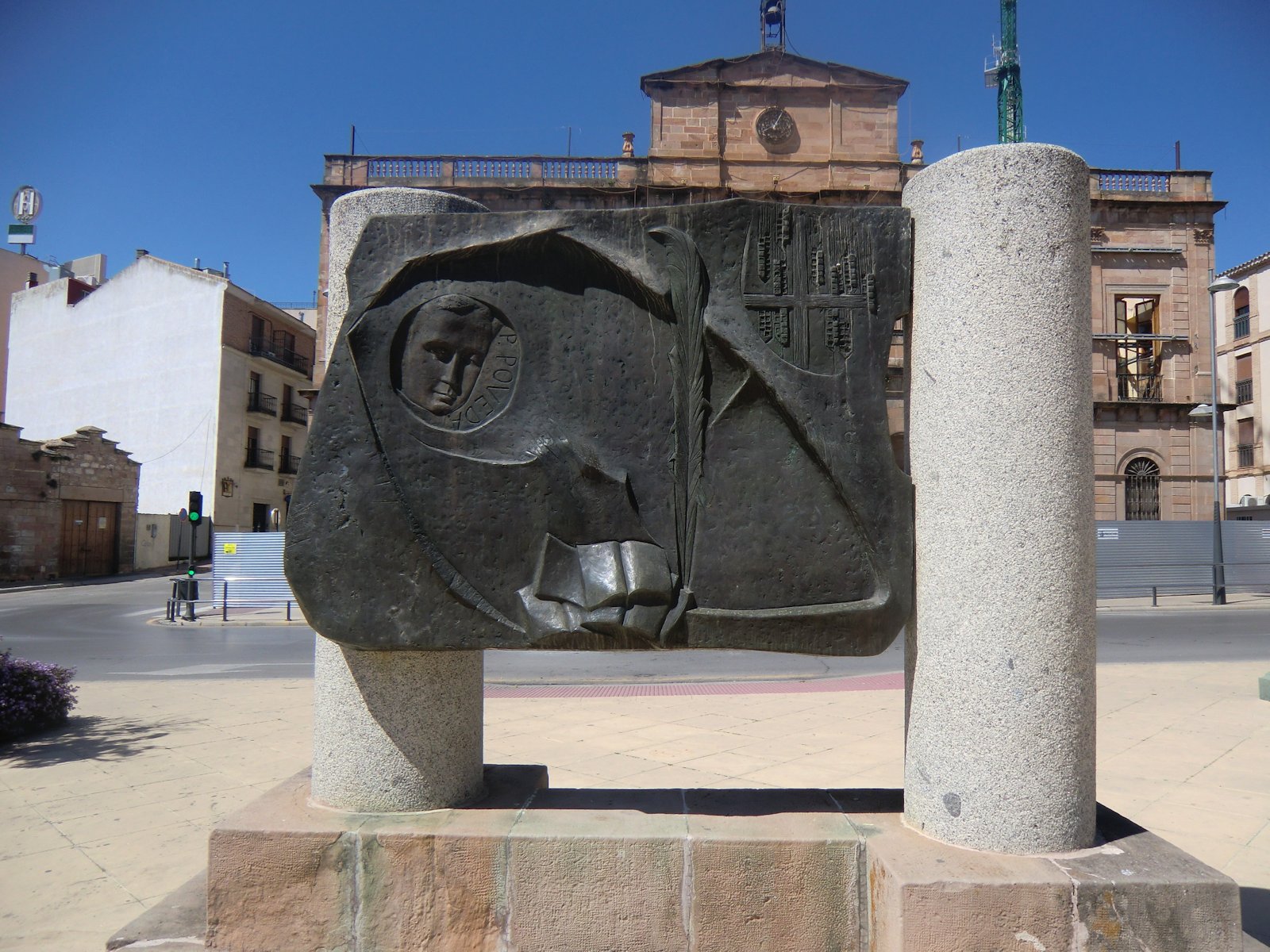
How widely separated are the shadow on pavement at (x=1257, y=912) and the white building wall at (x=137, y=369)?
32.5m

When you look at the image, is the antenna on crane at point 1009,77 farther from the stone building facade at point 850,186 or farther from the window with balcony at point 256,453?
the window with balcony at point 256,453

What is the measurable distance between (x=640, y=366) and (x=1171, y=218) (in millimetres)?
28967

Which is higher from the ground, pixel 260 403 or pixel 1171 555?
pixel 260 403

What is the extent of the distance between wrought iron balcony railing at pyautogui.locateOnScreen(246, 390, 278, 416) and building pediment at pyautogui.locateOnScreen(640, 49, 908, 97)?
61.4ft

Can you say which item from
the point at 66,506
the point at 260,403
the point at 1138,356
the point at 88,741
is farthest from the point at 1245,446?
the point at 66,506

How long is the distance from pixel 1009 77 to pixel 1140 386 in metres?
14.2

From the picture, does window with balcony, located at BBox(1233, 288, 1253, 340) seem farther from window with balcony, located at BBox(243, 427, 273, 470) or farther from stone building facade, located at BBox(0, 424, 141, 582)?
stone building facade, located at BBox(0, 424, 141, 582)

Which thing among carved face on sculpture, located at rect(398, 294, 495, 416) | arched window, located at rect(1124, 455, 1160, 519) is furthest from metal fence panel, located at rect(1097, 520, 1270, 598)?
carved face on sculpture, located at rect(398, 294, 495, 416)

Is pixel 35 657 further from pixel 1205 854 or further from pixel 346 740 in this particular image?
pixel 1205 854

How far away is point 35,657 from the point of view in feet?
38.2

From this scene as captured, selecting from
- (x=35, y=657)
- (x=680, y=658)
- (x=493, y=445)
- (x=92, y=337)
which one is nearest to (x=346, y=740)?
(x=493, y=445)

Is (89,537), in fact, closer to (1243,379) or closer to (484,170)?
(484,170)

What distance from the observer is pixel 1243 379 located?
3641 centimetres

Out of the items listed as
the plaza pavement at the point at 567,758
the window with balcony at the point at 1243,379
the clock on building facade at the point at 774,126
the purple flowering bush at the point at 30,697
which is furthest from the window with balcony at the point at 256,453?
the window with balcony at the point at 1243,379
